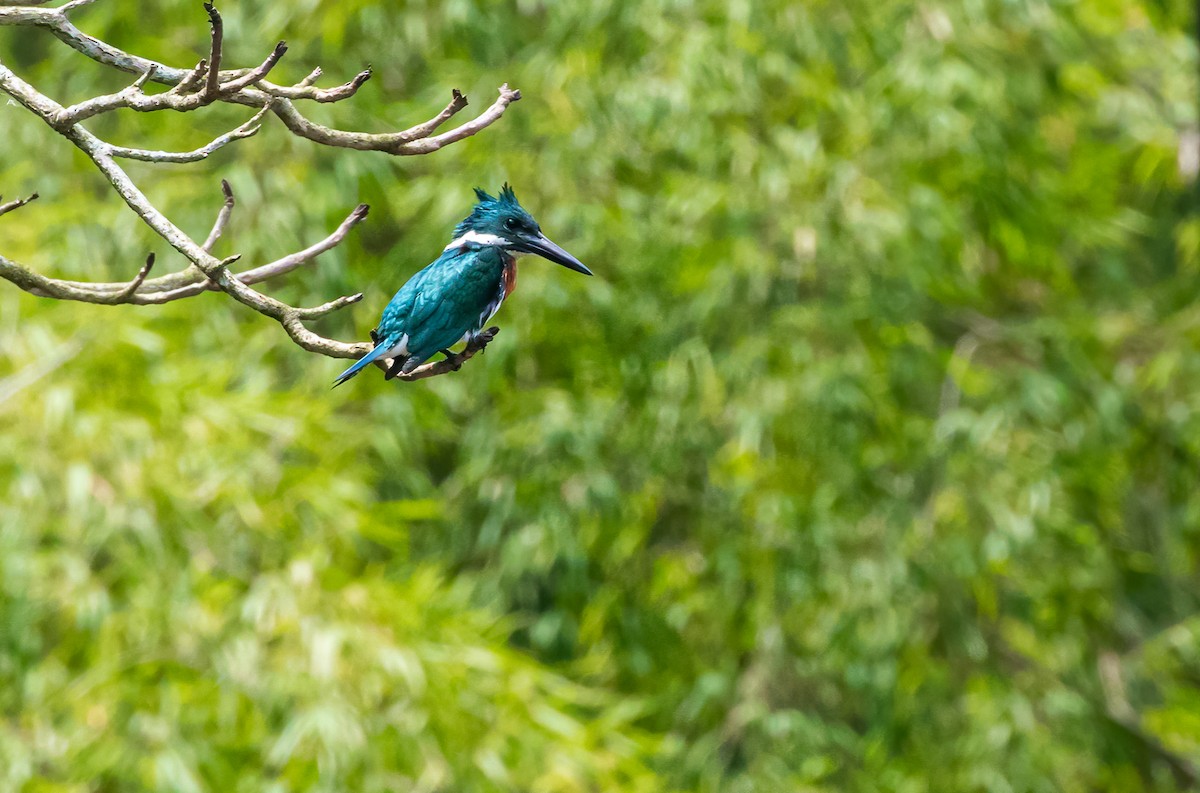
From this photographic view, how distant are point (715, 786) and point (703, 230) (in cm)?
172

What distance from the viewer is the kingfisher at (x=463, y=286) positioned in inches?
81.1

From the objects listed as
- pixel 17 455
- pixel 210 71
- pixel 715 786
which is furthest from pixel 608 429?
pixel 210 71

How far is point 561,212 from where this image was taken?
459cm

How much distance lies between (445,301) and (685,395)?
8.69 ft

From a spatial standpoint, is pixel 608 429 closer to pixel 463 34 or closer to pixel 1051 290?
pixel 463 34

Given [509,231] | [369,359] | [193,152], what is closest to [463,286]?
[509,231]

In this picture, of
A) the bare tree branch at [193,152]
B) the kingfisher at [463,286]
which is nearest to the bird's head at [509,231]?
the kingfisher at [463,286]

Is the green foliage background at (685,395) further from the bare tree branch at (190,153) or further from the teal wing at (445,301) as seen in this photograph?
the bare tree branch at (190,153)

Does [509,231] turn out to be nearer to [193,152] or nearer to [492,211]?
[492,211]

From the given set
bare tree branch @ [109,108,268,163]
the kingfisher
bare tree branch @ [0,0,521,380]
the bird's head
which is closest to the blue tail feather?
the kingfisher

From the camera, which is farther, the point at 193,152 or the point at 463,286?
the point at 463,286

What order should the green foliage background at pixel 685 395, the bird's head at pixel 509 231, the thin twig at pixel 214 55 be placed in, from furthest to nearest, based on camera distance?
1. the green foliage background at pixel 685 395
2. the bird's head at pixel 509 231
3. the thin twig at pixel 214 55

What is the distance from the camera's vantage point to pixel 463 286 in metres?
2.22

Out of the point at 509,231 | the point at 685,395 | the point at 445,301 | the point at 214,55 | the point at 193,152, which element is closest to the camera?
the point at 214,55
